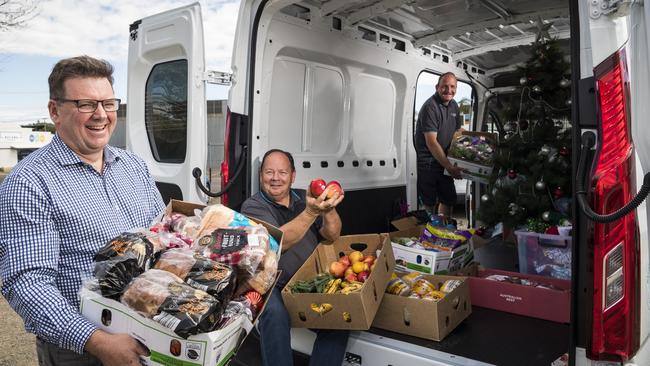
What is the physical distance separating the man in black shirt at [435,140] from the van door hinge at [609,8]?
10.8ft

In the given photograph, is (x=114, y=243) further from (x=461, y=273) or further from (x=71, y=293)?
(x=461, y=273)

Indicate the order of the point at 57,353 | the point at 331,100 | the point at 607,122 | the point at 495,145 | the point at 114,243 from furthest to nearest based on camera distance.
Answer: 1. the point at 495,145
2. the point at 331,100
3. the point at 57,353
4. the point at 607,122
5. the point at 114,243

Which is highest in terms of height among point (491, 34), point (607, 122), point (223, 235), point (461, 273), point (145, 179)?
point (491, 34)

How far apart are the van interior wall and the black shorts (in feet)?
0.66

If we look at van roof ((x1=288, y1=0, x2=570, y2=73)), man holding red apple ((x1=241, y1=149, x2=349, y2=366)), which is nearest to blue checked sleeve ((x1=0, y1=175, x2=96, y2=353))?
man holding red apple ((x1=241, y1=149, x2=349, y2=366))

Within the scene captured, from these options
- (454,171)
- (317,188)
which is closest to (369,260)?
(317,188)

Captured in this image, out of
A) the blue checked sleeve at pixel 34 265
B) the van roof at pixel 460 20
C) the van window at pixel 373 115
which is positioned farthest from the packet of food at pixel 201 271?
the van window at pixel 373 115

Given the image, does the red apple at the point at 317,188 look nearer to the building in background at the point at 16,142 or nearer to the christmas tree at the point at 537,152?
the christmas tree at the point at 537,152

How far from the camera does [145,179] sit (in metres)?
1.93

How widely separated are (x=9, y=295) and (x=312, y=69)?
259 centimetres

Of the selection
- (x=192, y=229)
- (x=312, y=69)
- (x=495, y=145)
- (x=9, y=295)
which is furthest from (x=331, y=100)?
(x=9, y=295)

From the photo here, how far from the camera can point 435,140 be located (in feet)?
15.9

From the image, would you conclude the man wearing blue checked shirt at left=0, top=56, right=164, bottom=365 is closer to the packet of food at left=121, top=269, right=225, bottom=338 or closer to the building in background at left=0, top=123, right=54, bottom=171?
the packet of food at left=121, top=269, right=225, bottom=338

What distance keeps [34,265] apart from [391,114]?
12.1ft
